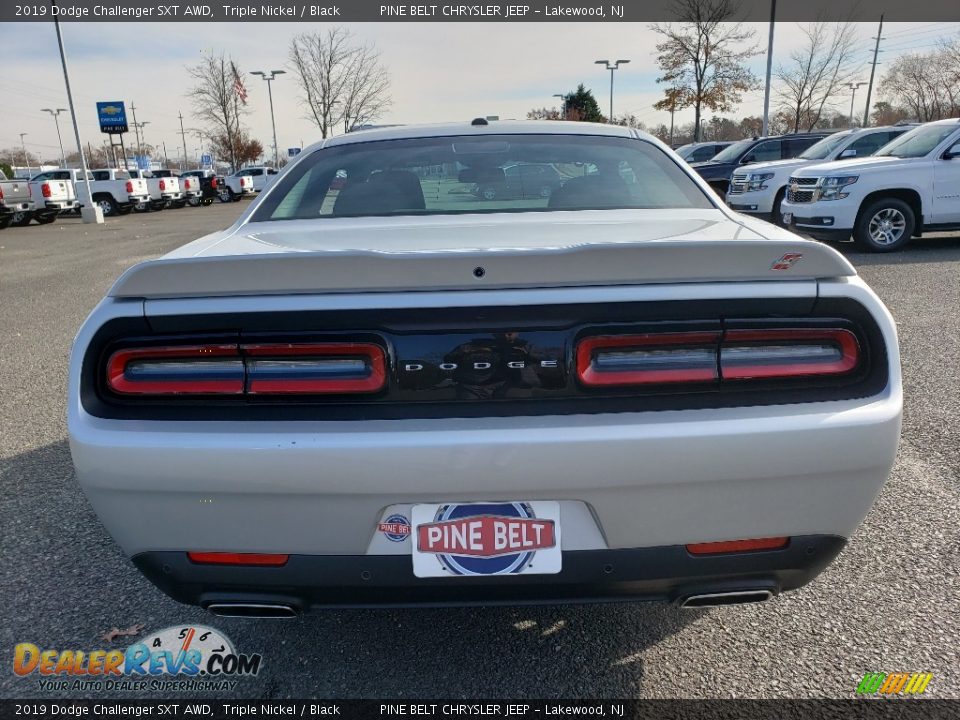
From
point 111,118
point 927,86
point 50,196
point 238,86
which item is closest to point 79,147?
point 50,196

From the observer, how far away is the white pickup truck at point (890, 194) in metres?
8.94

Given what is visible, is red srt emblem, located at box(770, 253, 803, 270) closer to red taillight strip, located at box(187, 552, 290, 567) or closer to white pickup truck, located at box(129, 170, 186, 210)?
red taillight strip, located at box(187, 552, 290, 567)

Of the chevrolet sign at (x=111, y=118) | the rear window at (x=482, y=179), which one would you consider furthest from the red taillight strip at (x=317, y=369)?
the chevrolet sign at (x=111, y=118)

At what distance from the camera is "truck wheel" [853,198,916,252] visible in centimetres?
914

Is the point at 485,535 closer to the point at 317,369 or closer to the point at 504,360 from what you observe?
the point at 504,360

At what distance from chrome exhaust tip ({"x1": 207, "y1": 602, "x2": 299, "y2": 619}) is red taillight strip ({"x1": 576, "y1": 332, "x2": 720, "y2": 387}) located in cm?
92

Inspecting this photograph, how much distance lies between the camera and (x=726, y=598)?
5.59 feet

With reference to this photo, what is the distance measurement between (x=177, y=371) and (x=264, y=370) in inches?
8.3

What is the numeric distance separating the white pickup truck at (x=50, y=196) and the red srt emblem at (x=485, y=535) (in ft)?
77.9

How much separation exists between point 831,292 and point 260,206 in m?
2.07

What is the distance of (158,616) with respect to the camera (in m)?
2.29

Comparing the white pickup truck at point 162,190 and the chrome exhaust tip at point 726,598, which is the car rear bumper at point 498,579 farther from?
the white pickup truck at point 162,190

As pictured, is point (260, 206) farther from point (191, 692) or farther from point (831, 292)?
point (831, 292)

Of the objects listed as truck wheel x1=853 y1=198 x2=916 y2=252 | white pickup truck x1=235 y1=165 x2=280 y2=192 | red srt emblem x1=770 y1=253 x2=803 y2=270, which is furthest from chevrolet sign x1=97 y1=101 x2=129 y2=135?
red srt emblem x1=770 y1=253 x2=803 y2=270
